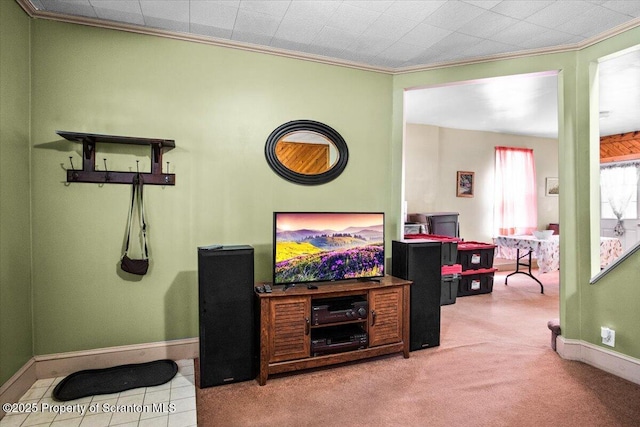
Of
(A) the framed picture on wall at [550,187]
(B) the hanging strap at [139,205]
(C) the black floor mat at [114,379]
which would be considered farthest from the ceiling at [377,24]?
(A) the framed picture on wall at [550,187]

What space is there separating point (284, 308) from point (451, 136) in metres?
5.15

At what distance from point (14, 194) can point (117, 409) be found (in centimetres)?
154

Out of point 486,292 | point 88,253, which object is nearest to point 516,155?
point 486,292

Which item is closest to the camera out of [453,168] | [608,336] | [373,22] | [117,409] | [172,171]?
[117,409]

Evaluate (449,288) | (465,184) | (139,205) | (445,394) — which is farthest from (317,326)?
(465,184)

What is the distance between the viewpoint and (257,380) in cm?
253

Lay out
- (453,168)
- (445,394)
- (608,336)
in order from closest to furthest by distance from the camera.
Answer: (445,394) → (608,336) → (453,168)

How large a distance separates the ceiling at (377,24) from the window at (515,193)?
10.8 ft

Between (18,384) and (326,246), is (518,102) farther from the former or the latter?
(18,384)

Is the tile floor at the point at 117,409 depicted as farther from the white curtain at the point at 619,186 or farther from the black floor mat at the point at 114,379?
the white curtain at the point at 619,186

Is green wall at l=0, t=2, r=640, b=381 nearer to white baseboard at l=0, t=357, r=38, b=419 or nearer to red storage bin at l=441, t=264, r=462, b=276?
white baseboard at l=0, t=357, r=38, b=419

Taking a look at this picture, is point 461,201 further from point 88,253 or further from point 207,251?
point 88,253

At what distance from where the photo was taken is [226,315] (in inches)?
96.8

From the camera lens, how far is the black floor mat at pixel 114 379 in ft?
7.50
